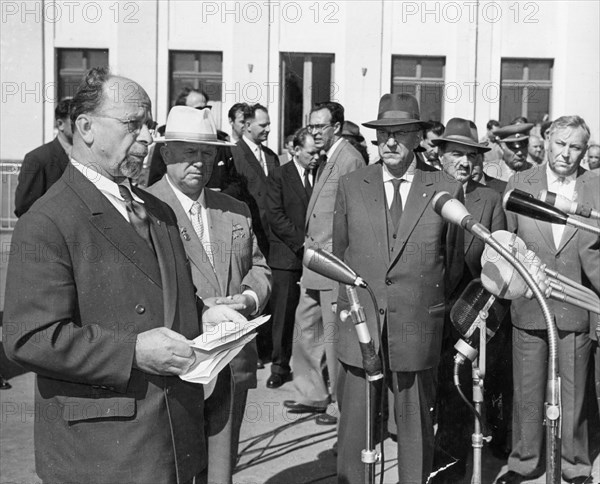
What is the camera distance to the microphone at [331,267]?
12.1 feet

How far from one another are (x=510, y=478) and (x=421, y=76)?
46.8ft

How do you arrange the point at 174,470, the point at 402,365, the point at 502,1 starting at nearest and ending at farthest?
the point at 174,470, the point at 402,365, the point at 502,1

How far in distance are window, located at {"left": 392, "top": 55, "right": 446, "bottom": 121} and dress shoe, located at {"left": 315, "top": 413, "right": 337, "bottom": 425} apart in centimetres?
1284

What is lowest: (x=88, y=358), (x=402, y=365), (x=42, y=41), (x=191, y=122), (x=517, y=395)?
(x=517, y=395)

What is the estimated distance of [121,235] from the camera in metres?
2.97

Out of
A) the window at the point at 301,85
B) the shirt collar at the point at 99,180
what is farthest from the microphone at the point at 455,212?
the window at the point at 301,85

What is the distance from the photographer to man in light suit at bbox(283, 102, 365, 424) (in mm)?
6938

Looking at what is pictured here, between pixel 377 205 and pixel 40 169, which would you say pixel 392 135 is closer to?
pixel 377 205

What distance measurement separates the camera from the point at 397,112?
515 centimetres

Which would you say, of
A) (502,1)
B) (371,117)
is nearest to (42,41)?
(371,117)

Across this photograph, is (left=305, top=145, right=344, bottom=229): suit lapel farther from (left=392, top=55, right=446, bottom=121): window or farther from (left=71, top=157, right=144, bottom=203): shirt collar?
(left=392, top=55, right=446, bottom=121): window

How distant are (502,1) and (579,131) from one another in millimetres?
13486

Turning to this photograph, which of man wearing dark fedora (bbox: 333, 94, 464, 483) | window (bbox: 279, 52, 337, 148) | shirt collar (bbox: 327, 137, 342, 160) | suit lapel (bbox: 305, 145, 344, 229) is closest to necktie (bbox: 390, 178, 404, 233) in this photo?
man wearing dark fedora (bbox: 333, 94, 464, 483)

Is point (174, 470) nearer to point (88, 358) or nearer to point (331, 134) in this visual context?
point (88, 358)
